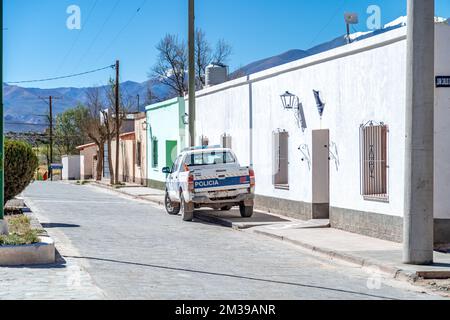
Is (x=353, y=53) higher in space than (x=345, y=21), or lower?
lower

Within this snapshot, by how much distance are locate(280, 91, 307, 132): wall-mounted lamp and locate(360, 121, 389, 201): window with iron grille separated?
10.5 feet

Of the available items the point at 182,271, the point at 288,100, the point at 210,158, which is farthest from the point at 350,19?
the point at 182,271

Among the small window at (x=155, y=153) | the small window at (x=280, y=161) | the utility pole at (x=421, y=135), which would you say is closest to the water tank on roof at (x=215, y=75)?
the small window at (x=155, y=153)

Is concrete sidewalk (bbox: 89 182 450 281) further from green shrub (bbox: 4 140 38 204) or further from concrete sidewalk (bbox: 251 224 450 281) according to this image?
green shrub (bbox: 4 140 38 204)

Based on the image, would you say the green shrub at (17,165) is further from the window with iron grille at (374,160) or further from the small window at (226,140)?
the window with iron grille at (374,160)

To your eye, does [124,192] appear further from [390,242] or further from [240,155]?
[390,242]

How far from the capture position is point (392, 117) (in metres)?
14.9

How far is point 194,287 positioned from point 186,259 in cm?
296

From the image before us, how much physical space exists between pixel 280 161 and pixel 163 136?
51.8 ft

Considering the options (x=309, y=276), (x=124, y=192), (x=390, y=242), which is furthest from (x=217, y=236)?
(x=124, y=192)

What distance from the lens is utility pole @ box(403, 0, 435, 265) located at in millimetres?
11820

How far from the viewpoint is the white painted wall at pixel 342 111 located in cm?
1462

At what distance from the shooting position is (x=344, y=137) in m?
17.4
